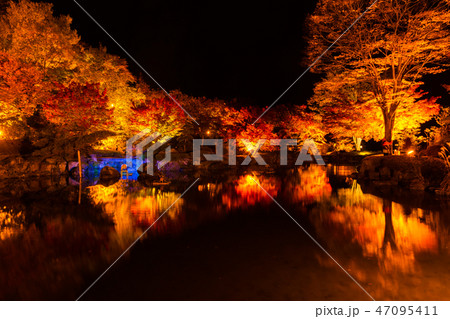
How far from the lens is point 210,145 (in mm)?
23891

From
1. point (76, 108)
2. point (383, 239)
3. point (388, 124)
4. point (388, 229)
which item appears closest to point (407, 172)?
point (388, 124)

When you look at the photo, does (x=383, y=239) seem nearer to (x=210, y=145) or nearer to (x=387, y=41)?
(x=387, y=41)

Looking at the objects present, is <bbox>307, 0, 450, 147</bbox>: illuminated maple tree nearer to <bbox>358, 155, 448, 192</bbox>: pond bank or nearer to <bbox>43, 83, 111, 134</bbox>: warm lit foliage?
<bbox>358, 155, 448, 192</bbox>: pond bank

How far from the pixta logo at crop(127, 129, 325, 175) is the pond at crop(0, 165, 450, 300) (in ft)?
29.4

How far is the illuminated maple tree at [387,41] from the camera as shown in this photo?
12.9 metres

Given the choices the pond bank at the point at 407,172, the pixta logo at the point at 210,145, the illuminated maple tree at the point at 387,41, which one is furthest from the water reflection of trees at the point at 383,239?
the pixta logo at the point at 210,145

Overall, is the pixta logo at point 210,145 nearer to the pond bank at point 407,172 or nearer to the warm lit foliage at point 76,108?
the warm lit foliage at point 76,108

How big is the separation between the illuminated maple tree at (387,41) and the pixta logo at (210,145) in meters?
8.57

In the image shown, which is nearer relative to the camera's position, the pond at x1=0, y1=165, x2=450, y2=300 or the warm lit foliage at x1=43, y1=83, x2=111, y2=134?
the pond at x1=0, y1=165, x2=450, y2=300

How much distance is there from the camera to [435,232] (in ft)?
18.8

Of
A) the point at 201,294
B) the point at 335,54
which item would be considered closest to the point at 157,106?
the point at 335,54

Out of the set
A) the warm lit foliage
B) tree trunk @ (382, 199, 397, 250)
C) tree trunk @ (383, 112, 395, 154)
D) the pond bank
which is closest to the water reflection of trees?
tree trunk @ (382, 199, 397, 250)

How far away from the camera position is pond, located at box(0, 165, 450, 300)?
3.65 meters
